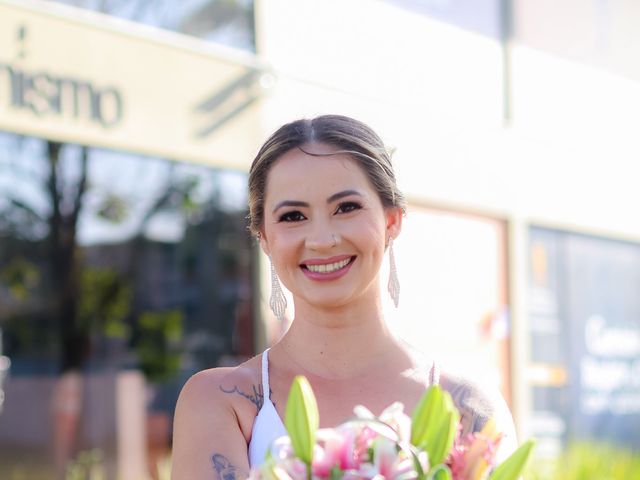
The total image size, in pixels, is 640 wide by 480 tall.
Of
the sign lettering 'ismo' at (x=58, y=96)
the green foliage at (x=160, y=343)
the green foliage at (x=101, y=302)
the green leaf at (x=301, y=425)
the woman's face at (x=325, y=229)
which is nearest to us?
the green leaf at (x=301, y=425)

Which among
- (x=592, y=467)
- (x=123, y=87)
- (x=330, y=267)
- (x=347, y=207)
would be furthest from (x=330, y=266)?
(x=592, y=467)

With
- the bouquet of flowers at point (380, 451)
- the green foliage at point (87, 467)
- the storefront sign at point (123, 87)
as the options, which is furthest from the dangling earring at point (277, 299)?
the green foliage at point (87, 467)

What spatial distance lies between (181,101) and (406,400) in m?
4.64

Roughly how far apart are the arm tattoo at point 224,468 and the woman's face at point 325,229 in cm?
30

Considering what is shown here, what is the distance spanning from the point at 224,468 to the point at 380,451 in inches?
17.4

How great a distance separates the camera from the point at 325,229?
1.74 m

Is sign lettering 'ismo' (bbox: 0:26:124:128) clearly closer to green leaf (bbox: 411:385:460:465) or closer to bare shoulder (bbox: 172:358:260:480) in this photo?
bare shoulder (bbox: 172:358:260:480)

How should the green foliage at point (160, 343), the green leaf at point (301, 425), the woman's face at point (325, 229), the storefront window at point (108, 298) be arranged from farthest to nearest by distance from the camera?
the green foliage at point (160, 343), the storefront window at point (108, 298), the woman's face at point (325, 229), the green leaf at point (301, 425)

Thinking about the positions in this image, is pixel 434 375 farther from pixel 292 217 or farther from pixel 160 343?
pixel 160 343

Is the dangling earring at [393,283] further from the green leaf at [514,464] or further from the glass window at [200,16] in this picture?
the glass window at [200,16]

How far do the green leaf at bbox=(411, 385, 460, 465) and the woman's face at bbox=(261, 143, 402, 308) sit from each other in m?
0.48

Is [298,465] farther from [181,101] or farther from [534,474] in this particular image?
[181,101]

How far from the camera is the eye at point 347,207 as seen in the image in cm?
177

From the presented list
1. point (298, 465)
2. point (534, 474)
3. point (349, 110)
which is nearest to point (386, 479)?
point (298, 465)
